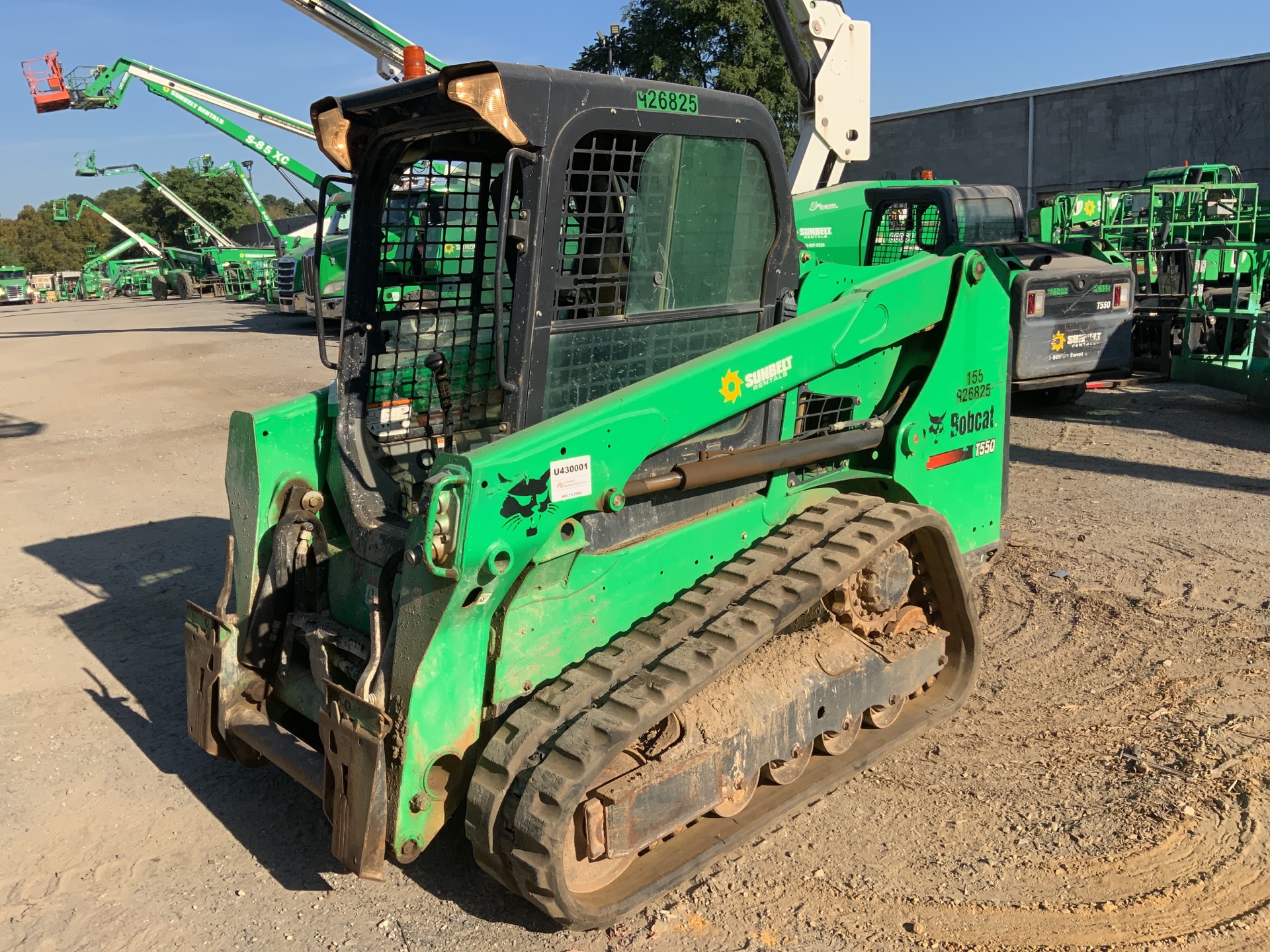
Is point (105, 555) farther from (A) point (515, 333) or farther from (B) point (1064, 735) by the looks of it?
(B) point (1064, 735)

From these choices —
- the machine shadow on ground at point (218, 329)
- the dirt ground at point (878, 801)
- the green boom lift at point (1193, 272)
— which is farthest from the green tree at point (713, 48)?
the dirt ground at point (878, 801)

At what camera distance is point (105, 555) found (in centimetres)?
698

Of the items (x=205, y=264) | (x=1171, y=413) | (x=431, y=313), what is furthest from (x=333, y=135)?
(x=205, y=264)

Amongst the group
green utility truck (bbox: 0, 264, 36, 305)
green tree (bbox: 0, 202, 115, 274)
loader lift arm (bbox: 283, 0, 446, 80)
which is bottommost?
green utility truck (bbox: 0, 264, 36, 305)

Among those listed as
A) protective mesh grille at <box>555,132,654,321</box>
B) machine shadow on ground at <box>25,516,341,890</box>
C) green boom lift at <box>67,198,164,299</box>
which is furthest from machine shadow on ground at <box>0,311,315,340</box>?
green boom lift at <box>67,198,164,299</box>

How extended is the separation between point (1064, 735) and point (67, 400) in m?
13.3

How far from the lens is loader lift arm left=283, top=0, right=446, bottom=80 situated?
16.8 metres

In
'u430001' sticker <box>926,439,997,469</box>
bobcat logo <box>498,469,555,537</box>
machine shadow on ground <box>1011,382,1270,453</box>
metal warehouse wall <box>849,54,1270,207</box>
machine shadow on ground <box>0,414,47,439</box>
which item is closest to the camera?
bobcat logo <box>498,469,555,537</box>

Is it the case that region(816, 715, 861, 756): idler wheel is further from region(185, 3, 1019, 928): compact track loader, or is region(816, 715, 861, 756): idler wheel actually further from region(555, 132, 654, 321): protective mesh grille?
region(555, 132, 654, 321): protective mesh grille

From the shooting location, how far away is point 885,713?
412cm

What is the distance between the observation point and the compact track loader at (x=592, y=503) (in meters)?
2.96

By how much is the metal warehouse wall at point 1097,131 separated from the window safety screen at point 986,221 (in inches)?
548

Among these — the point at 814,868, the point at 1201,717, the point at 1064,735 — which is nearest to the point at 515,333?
the point at 814,868

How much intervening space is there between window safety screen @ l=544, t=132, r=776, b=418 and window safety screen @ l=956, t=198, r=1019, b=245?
7352 millimetres
